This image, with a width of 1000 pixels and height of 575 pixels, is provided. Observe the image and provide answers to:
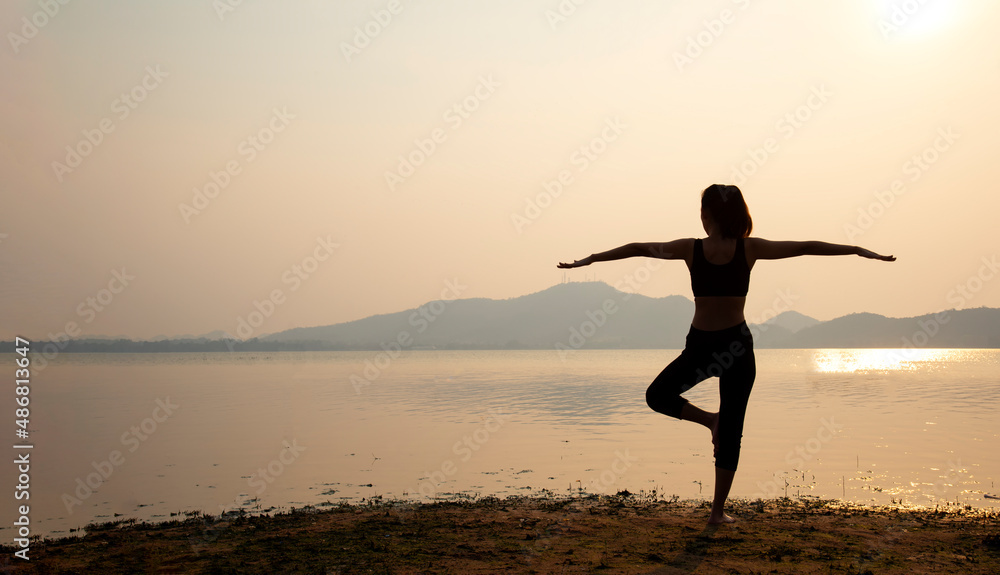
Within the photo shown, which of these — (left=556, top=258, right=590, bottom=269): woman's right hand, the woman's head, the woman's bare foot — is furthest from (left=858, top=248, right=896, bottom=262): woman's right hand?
the woman's bare foot

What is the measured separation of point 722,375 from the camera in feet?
21.4

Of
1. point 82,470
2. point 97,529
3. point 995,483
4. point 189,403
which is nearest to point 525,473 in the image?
point 97,529

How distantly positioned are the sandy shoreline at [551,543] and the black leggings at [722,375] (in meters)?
1.02

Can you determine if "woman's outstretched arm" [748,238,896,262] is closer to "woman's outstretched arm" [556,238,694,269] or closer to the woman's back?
the woman's back

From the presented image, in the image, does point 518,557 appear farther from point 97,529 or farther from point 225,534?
point 97,529

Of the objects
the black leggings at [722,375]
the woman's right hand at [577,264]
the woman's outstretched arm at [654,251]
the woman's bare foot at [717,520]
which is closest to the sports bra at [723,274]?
the woman's outstretched arm at [654,251]

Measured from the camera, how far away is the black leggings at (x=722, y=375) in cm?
634

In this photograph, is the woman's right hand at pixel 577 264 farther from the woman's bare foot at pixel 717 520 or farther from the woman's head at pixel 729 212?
the woman's bare foot at pixel 717 520

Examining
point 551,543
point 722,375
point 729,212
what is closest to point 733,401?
point 722,375

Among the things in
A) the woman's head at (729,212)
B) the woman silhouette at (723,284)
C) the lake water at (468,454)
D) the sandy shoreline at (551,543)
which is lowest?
the lake water at (468,454)

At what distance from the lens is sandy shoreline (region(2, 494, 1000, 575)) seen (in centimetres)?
575

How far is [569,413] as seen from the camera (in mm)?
26922

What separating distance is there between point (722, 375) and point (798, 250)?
4.49ft

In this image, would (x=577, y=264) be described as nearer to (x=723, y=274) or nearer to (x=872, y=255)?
(x=723, y=274)
